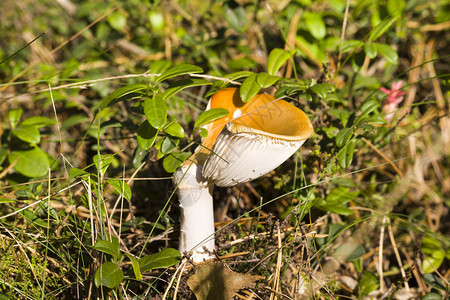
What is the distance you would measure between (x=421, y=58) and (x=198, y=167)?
3.10 m

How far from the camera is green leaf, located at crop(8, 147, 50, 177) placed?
8.70 ft

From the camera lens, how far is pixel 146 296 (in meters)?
2.13

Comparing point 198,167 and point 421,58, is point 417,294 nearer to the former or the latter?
point 198,167

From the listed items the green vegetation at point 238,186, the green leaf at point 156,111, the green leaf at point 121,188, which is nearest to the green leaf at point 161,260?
the green vegetation at point 238,186

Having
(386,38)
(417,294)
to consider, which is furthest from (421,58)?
(417,294)

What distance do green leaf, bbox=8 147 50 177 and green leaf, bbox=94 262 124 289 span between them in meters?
1.18

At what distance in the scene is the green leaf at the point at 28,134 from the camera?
2.63m

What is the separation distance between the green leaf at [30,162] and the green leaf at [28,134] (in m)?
0.11

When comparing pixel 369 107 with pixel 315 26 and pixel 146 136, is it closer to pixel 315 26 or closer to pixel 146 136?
pixel 315 26

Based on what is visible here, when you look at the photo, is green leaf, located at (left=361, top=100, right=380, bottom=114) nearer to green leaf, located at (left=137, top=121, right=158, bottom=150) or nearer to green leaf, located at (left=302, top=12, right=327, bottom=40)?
green leaf, located at (left=302, top=12, right=327, bottom=40)

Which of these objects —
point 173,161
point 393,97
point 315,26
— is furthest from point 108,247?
point 315,26

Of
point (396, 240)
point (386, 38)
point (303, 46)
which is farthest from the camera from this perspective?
point (386, 38)

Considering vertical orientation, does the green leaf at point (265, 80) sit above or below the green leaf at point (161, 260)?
above

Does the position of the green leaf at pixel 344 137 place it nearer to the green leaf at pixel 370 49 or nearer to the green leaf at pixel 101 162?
the green leaf at pixel 370 49
